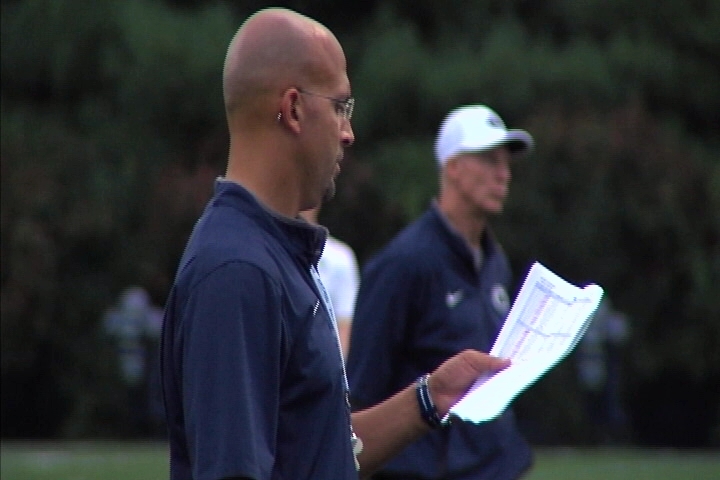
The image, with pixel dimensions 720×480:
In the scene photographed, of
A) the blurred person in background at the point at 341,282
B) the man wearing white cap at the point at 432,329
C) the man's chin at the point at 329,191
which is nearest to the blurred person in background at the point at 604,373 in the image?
the blurred person in background at the point at 341,282

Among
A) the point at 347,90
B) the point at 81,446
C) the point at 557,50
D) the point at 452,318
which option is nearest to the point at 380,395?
the point at 452,318

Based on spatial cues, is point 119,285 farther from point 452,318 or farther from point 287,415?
point 287,415

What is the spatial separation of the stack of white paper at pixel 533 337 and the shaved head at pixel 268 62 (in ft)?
2.34

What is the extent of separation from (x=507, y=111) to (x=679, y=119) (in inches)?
106

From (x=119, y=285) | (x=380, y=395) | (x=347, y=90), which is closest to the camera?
(x=347, y=90)

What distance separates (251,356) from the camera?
259 cm

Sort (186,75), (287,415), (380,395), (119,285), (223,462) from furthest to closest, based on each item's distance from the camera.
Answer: (186,75) → (119,285) → (380,395) → (287,415) → (223,462)

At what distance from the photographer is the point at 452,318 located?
5.41 metres

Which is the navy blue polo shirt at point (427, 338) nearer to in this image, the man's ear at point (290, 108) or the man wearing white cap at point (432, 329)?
the man wearing white cap at point (432, 329)

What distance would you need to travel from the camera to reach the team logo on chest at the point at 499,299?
5707mm

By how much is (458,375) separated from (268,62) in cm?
87

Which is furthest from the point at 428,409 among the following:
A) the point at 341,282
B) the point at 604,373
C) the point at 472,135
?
the point at 604,373

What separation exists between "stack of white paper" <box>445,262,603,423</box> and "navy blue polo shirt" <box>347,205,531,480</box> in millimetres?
1862

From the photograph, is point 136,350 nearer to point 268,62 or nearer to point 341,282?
point 341,282
